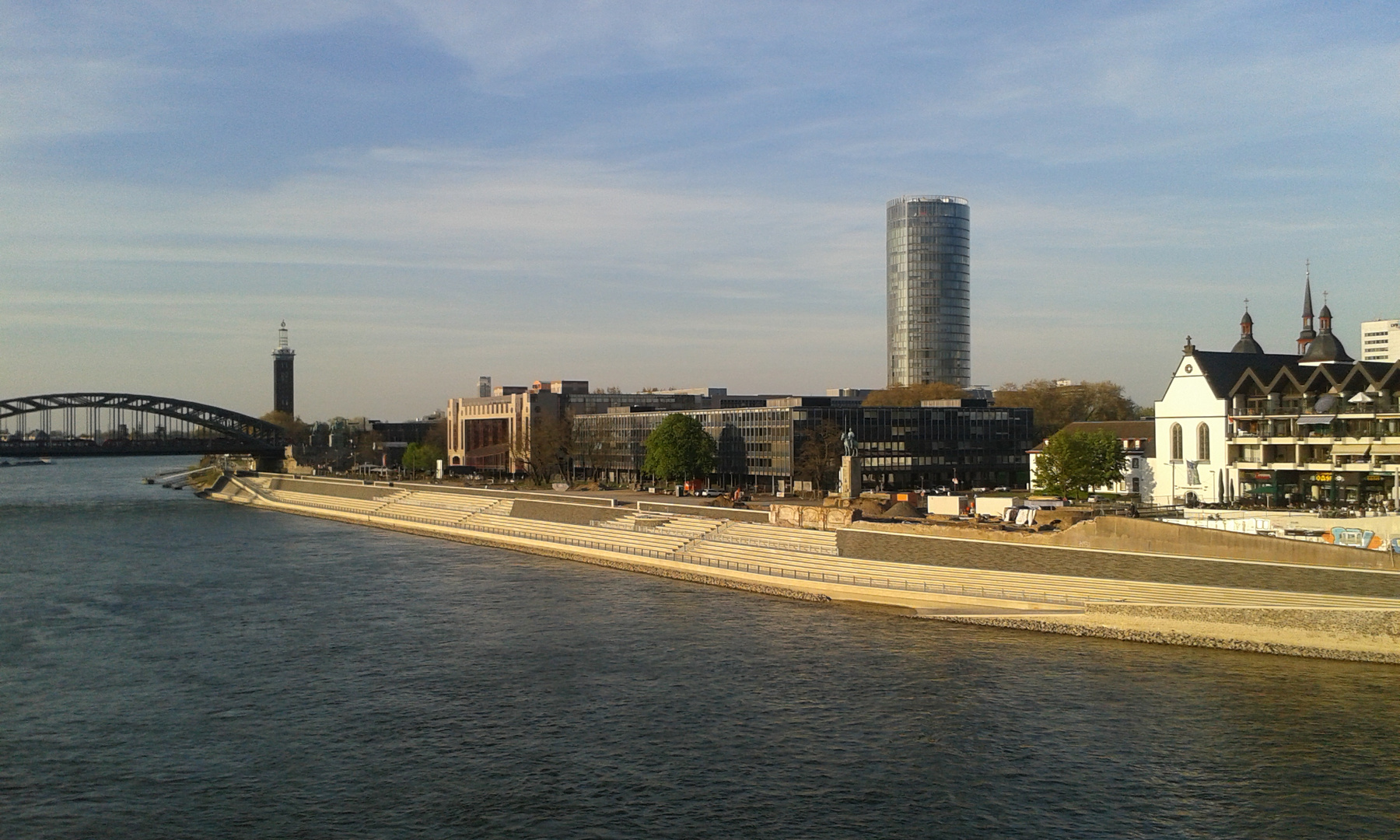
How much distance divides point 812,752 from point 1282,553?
19.9 m

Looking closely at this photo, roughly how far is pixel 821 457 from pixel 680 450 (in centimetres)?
1180

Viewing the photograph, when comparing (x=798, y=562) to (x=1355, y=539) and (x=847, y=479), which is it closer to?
(x=847, y=479)

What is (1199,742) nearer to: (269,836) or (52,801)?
(269,836)

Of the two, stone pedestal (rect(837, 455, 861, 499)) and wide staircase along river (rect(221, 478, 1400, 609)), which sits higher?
stone pedestal (rect(837, 455, 861, 499))

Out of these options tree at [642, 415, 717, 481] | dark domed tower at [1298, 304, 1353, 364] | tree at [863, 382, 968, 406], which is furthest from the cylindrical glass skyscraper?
dark domed tower at [1298, 304, 1353, 364]

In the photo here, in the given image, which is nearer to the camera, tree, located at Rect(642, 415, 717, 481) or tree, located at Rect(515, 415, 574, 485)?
tree, located at Rect(642, 415, 717, 481)

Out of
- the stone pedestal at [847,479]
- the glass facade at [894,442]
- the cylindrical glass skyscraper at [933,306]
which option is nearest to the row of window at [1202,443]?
the stone pedestal at [847,479]

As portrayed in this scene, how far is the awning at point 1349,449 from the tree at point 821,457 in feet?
113

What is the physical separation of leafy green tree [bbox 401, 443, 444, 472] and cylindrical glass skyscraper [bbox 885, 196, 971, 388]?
9059 cm

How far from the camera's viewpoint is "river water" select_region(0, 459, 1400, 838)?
22922 millimetres

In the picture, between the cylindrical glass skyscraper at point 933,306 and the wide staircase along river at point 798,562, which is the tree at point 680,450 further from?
the cylindrical glass skyscraper at point 933,306

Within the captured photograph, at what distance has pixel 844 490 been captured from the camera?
58250mm

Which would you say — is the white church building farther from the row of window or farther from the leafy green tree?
the leafy green tree

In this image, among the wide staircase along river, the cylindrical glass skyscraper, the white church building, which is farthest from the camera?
the cylindrical glass skyscraper
